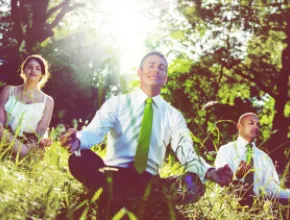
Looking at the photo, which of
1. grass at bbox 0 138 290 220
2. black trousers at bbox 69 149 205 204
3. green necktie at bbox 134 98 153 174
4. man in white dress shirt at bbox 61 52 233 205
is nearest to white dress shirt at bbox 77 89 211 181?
man in white dress shirt at bbox 61 52 233 205

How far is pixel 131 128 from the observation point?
334cm

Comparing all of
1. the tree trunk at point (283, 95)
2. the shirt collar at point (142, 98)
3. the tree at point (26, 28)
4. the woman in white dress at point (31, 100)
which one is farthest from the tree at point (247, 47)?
the shirt collar at point (142, 98)

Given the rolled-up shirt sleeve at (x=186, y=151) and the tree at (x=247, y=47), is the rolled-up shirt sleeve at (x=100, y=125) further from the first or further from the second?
the tree at (x=247, y=47)

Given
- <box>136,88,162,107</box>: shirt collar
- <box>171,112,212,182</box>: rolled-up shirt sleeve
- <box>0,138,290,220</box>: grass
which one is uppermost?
<box>136,88,162,107</box>: shirt collar

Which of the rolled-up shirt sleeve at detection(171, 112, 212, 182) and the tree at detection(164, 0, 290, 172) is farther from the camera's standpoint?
the tree at detection(164, 0, 290, 172)

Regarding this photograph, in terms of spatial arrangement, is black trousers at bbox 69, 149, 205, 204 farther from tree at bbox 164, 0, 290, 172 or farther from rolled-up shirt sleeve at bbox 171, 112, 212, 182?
tree at bbox 164, 0, 290, 172

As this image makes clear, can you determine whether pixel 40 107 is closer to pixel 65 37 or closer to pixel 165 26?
pixel 165 26

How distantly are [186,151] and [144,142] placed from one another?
301 mm

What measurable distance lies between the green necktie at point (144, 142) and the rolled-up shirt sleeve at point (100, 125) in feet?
1.01

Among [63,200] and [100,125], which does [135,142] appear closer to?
[100,125]

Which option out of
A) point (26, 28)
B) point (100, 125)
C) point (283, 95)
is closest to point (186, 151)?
point (100, 125)

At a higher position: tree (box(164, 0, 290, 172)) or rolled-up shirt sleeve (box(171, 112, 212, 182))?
tree (box(164, 0, 290, 172))

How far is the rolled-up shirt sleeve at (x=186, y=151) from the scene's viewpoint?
2.67 m

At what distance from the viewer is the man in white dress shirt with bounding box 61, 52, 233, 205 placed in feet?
9.02
